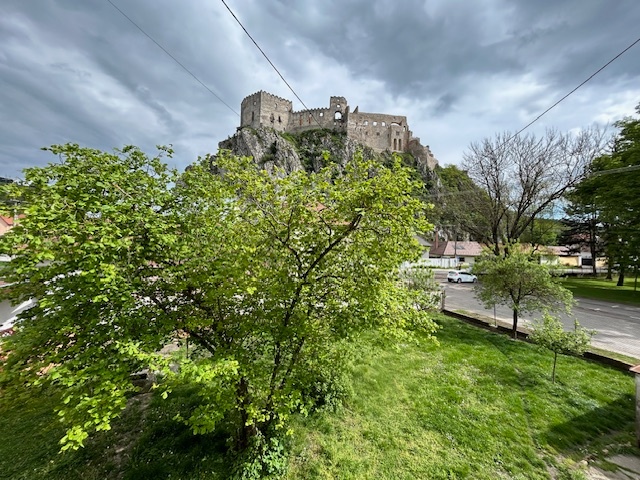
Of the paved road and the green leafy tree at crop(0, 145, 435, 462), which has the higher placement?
the green leafy tree at crop(0, 145, 435, 462)

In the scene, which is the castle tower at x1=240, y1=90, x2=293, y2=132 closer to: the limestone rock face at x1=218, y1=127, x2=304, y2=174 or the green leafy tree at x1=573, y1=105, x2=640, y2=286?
the limestone rock face at x1=218, y1=127, x2=304, y2=174

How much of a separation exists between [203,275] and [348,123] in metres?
67.2

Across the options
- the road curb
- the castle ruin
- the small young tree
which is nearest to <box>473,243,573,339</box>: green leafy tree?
the road curb

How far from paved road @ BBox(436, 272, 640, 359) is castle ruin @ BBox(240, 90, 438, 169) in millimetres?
54602

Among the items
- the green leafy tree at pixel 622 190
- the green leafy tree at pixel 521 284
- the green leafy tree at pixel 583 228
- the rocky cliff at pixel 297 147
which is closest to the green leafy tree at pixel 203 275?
the green leafy tree at pixel 521 284

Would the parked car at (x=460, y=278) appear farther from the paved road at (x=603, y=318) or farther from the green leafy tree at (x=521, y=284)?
the green leafy tree at (x=521, y=284)

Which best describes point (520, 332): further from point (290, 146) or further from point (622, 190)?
point (290, 146)

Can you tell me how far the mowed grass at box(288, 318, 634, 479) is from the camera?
4.06 metres

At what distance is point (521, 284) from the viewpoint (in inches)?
351

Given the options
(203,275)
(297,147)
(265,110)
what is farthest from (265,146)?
(203,275)

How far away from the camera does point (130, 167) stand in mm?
3166

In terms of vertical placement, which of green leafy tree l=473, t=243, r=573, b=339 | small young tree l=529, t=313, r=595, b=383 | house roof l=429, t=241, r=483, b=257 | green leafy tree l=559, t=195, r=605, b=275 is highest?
green leafy tree l=559, t=195, r=605, b=275

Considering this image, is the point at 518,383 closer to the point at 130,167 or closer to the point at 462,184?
the point at 130,167

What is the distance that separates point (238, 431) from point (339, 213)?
372 centimetres
